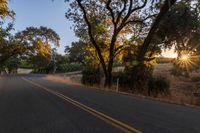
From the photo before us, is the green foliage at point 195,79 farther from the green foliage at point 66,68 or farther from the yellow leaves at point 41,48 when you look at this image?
A: the green foliage at point 66,68

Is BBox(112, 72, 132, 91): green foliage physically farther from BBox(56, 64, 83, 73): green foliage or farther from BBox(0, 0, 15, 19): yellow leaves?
BBox(56, 64, 83, 73): green foliage

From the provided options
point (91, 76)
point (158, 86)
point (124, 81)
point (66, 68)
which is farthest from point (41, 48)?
point (158, 86)

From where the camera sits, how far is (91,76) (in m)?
36.6

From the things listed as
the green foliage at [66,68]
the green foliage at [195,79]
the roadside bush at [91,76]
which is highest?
the green foliage at [66,68]

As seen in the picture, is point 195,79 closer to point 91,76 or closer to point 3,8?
point 91,76

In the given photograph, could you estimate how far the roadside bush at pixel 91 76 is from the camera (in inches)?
1423

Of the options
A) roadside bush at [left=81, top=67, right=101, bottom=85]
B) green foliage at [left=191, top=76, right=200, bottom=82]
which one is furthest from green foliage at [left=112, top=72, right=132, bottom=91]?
green foliage at [left=191, top=76, right=200, bottom=82]

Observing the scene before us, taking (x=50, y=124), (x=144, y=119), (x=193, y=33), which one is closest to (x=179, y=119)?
(x=144, y=119)

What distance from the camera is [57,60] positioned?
109000 millimetres

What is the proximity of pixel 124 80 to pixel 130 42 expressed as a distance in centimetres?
616

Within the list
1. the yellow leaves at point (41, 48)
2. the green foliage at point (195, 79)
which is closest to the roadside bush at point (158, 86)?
the green foliage at point (195, 79)

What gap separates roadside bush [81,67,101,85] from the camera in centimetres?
3616

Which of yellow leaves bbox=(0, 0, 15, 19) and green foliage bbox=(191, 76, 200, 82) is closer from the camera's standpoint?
yellow leaves bbox=(0, 0, 15, 19)

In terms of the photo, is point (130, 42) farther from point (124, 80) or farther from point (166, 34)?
point (124, 80)
